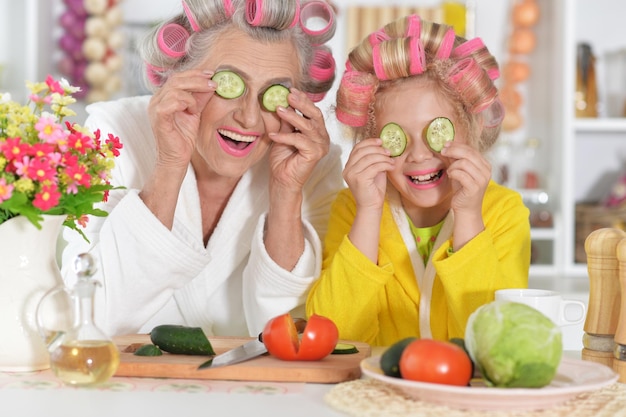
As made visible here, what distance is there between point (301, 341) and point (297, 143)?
714mm

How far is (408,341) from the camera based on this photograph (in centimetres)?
122

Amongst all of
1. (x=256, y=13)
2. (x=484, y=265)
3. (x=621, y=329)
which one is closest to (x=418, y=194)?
(x=484, y=265)

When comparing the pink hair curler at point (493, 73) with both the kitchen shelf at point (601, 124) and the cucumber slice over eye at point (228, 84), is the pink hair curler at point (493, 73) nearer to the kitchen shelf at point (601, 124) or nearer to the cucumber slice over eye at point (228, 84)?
the cucumber slice over eye at point (228, 84)

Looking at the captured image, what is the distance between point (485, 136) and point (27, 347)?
1.20 meters

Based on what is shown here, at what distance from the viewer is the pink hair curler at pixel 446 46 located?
1911 millimetres

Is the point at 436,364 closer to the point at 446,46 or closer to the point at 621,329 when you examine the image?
the point at 621,329

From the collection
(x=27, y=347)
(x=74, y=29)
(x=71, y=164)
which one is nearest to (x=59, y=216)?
(x=71, y=164)

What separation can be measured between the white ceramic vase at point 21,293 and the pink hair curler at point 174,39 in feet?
2.82

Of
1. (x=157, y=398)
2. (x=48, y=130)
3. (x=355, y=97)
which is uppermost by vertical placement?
(x=355, y=97)

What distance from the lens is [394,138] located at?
1881 millimetres

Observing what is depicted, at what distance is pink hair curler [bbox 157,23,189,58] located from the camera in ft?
7.06

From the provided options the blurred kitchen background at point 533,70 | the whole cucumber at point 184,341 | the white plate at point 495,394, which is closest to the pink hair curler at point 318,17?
the whole cucumber at point 184,341

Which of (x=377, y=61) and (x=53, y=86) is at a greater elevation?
(x=377, y=61)


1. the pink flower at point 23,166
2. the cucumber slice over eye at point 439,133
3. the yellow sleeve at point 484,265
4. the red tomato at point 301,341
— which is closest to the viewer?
the pink flower at point 23,166
